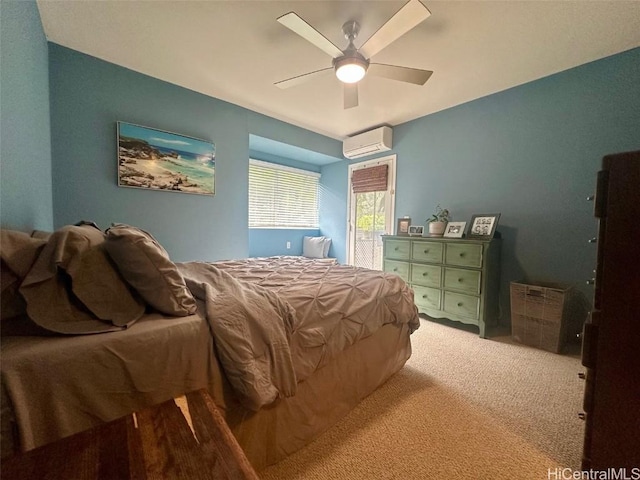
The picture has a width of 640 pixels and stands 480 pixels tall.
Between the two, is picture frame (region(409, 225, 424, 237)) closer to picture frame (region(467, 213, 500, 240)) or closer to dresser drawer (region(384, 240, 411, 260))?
dresser drawer (region(384, 240, 411, 260))

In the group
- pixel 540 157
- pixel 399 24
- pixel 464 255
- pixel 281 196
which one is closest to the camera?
pixel 399 24

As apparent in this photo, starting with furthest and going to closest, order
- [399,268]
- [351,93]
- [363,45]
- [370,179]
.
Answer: [370,179] → [399,268] → [351,93] → [363,45]

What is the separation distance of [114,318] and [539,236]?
3.45m

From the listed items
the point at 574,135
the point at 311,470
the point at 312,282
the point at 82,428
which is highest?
the point at 574,135

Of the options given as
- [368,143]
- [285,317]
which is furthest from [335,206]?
[285,317]

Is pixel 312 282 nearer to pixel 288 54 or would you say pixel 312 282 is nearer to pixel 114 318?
pixel 114 318

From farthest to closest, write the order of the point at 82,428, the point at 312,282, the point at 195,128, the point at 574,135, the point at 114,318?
the point at 195,128 → the point at 574,135 → the point at 312,282 → the point at 114,318 → the point at 82,428

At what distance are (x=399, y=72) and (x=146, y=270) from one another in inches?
87.1

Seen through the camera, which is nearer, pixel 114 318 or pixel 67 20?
pixel 114 318

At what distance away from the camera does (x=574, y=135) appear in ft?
8.02

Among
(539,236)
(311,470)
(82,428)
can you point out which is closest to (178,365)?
(82,428)

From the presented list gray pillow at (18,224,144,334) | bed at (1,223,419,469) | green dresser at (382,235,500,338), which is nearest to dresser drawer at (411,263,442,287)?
green dresser at (382,235,500,338)

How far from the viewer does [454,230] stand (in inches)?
118

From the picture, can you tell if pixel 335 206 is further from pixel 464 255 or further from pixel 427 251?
pixel 464 255
